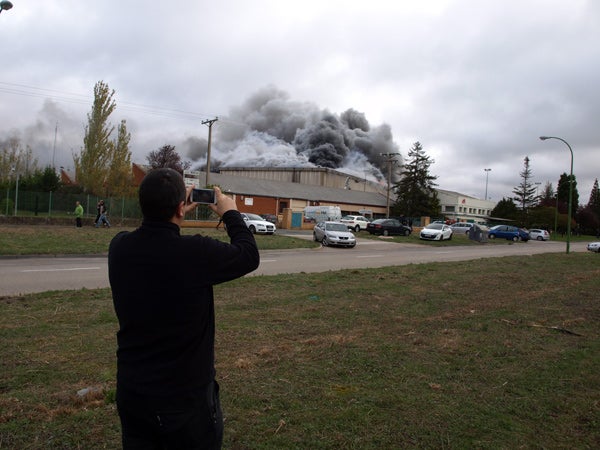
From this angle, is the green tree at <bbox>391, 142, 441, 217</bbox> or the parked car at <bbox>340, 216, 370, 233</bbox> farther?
the green tree at <bbox>391, 142, 441, 217</bbox>

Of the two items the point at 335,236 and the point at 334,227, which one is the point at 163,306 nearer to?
the point at 335,236

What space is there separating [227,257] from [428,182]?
74.3 meters

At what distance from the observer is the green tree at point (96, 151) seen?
3491cm

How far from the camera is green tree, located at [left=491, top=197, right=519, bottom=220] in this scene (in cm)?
8225

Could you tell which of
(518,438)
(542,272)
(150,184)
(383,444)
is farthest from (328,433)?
(542,272)

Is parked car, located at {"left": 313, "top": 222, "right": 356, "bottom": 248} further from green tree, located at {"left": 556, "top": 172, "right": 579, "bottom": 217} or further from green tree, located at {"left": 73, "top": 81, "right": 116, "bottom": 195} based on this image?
green tree, located at {"left": 556, "top": 172, "right": 579, "bottom": 217}

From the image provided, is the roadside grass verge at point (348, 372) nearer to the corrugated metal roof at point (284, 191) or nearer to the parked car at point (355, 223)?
the parked car at point (355, 223)

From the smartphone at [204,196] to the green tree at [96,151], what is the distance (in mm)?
35830

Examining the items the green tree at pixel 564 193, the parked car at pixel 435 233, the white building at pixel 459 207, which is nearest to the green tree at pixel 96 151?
the parked car at pixel 435 233

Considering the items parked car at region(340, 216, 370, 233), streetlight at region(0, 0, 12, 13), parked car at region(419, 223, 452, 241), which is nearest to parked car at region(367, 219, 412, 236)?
parked car at region(419, 223, 452, 241)

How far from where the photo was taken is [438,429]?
10.4 feet

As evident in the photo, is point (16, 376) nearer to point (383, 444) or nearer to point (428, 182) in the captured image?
point (383, 444)

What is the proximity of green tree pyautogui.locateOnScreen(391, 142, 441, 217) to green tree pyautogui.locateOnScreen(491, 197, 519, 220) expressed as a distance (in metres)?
18.4

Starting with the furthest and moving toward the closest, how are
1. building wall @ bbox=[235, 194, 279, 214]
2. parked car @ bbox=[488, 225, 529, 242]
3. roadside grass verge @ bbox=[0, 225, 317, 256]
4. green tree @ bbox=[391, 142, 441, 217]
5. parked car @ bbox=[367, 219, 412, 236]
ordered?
green tree @ bbox=[391, 142, 441, 217] → building wall @ bbox=[235, 194, 279, 214] → parked car @ bbox=[488, 225, 529, 242] → parked car @ bbox=[367, 219, 412, 236] → roadside grass verge @ bbox=[0, 225, 317, 256]
